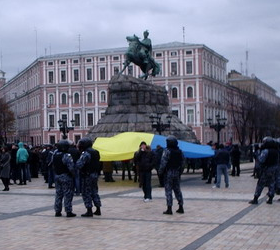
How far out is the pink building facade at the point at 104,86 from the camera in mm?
78688

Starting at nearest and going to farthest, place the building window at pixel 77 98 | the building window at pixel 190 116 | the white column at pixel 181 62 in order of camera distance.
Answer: the building window at pixel 190 116 < the white column at pixel 181 62 < the building window at pixel 77 98

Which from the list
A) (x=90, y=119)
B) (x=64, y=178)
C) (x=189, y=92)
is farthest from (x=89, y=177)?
(x=90, y=119)

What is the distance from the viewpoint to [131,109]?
31.9m

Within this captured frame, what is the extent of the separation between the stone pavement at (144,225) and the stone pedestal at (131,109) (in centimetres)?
1495

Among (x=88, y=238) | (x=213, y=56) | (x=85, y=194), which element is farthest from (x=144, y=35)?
(x=213, y=56)

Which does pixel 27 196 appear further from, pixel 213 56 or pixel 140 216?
pixel 213 56

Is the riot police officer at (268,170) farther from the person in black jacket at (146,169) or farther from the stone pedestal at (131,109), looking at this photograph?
the stone pedestal at (131,109)

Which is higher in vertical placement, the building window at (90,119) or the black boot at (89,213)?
the building window at (90,119)

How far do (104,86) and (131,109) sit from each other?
5227 centimetres

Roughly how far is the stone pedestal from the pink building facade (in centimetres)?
4338

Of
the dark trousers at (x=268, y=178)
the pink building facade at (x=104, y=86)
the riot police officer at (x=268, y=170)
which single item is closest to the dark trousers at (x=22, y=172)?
the riot police officer at (x=268, y=170)

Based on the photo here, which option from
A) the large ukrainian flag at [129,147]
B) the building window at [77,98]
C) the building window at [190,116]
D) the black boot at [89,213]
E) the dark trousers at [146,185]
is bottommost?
the black boot at [89,213]

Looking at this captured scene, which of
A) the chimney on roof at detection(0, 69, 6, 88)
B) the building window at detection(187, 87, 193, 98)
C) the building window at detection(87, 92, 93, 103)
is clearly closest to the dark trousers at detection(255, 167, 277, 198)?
the building window at detection(187, 87, 193, 98)

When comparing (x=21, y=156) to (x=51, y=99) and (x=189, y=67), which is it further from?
(x=51, y=99)
